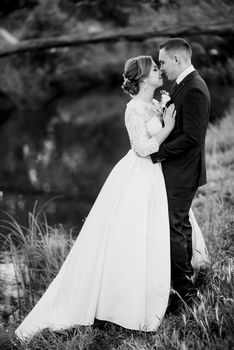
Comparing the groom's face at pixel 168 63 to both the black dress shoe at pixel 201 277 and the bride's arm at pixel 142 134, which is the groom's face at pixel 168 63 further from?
the black dress shoe at pixel 201 277

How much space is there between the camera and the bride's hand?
305 cm

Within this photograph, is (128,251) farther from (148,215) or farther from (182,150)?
(182,150)

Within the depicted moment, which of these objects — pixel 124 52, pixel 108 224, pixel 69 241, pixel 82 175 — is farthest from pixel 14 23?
pixel 108 224

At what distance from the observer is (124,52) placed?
14.7 metres

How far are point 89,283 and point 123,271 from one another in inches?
10.9

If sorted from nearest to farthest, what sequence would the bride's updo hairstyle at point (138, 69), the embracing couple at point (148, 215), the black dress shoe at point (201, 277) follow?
the embracing couple at point (148, 215) → the bride's updo hairstyle at point (138, 69) → the black dress shoe at point (201, 277)

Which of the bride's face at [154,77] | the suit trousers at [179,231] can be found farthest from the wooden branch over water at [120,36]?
the suit trousers at [179,231]

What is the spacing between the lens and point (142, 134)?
10.4 feet

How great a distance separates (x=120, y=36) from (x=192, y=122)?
32.8 ft

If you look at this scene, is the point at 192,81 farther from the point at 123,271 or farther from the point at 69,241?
the point at 69,241

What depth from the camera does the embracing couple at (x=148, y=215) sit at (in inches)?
120

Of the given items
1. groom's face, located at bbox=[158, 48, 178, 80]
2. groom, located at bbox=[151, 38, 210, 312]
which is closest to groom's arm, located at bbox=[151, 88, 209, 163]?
groom, located at bbox=[151, 38, 210, 312]

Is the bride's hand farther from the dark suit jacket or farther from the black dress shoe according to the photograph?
the black dress shoe

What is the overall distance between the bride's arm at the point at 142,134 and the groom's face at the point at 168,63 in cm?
27
